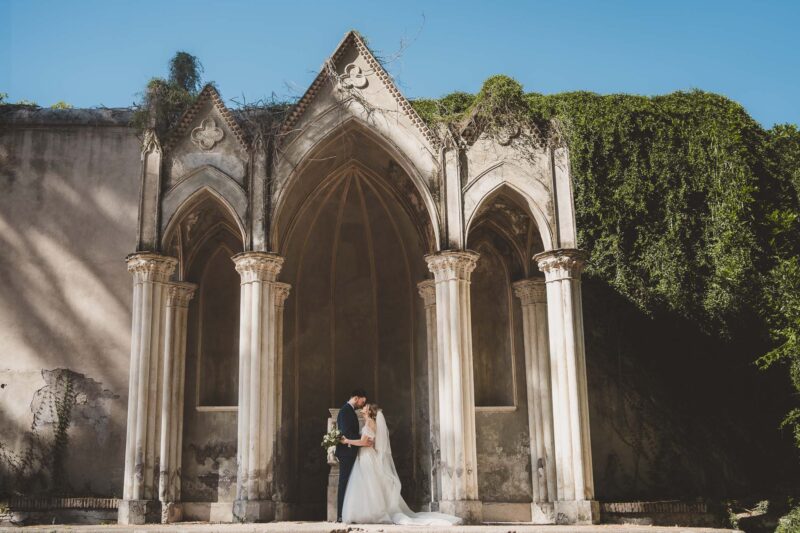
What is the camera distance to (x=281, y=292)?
17.5 meters

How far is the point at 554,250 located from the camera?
1537cm

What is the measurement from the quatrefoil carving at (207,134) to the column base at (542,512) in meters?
9.76

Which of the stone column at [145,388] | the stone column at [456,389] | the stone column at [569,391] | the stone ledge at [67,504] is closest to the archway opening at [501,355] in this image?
the stone column at [569,391]

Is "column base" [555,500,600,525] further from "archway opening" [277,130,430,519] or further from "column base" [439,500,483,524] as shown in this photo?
"archway opening" [277,130,430,519]

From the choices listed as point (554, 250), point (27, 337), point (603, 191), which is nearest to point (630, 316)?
point (603, 191)

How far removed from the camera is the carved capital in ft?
56.9

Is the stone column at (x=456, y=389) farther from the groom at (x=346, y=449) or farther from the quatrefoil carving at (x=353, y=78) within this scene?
the quatrefoil carving at (x=353, y=78)

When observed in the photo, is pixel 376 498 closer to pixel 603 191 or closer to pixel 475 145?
pixel 475 145

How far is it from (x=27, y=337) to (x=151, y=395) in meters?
5.67

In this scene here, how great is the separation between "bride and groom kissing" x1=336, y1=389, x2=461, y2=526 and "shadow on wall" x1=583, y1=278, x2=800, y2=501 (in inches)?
269

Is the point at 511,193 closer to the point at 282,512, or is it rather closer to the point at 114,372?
the point at 282,512

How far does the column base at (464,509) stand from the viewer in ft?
46.0

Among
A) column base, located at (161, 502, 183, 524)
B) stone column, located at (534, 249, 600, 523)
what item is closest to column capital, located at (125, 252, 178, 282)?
column base, located at (161, 502, 183, 524)

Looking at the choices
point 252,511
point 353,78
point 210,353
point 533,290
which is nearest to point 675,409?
point 533,290
